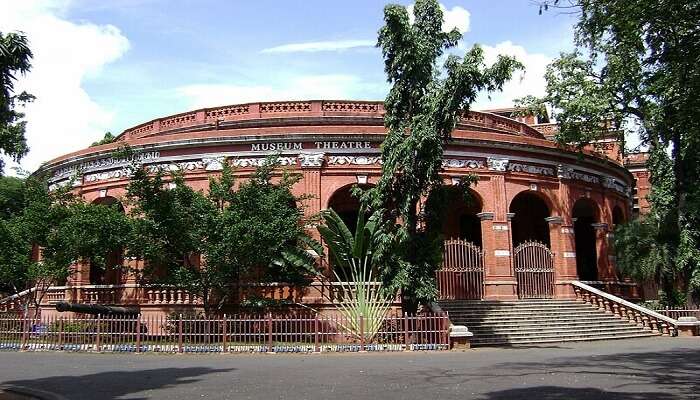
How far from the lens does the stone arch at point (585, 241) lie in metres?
26.8

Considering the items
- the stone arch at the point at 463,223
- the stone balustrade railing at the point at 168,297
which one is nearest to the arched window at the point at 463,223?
the stone arch at the point at 463,223

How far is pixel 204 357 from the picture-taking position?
14.4 m

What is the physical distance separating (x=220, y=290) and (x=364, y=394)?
10.3 meters

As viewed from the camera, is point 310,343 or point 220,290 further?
point 220,290

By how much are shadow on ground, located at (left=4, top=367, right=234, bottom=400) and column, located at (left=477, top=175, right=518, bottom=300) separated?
39.0 feet

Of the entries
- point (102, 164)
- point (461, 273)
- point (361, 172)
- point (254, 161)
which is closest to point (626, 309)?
point (461, 273)

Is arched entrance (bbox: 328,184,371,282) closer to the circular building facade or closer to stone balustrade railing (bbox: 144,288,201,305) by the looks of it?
the circular building facade

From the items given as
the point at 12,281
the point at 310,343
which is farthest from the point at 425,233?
the point at 12,281

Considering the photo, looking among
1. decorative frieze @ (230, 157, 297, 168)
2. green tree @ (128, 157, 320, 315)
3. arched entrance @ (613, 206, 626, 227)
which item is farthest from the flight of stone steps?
arched entrance @ (613, 206, 626, 227)

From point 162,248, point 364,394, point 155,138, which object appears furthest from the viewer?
point 155,138

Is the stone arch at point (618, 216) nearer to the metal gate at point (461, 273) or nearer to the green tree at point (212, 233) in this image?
the metal gate at point (461, 273)

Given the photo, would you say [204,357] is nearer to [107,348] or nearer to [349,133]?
[107,348]

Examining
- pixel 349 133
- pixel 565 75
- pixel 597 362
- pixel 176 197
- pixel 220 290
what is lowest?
pixel 597 362

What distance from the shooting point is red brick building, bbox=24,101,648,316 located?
20766 mm
